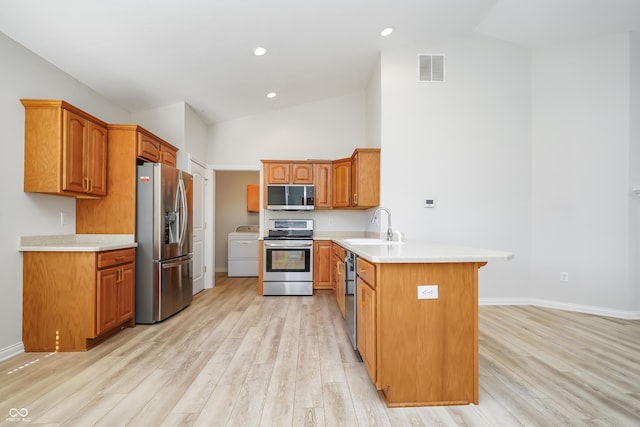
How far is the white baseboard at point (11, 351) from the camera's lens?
2441 millimetres

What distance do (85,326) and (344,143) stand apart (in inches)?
170

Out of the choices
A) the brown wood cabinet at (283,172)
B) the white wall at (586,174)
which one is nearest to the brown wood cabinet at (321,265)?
the brown wood cabinet at (283,172)

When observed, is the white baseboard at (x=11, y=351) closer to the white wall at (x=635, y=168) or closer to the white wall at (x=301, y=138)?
the white wall at (x=301, y=138)

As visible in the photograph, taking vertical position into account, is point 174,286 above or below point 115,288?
below

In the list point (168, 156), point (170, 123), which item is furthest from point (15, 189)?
point (170, 123)

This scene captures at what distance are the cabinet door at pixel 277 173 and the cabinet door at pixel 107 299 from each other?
261 cm

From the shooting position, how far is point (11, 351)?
2514 millimetres

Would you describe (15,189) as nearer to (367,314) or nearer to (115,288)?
(115,288)

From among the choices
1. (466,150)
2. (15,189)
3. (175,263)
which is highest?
(466,150)

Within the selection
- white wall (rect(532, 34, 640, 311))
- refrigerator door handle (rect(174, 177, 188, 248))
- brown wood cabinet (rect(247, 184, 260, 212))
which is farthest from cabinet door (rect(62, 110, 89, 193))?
white wall (rect(532, 34, 640, 311))

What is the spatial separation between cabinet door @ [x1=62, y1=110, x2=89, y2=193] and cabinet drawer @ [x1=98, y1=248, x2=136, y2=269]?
25.4 inches

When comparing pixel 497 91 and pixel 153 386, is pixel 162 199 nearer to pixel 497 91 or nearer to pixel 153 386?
pixel 153 386

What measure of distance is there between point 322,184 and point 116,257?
10.1ft

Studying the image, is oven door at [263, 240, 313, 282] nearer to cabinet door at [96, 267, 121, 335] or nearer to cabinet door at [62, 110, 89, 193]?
cabinet door at [96, 267, 121, 335]
